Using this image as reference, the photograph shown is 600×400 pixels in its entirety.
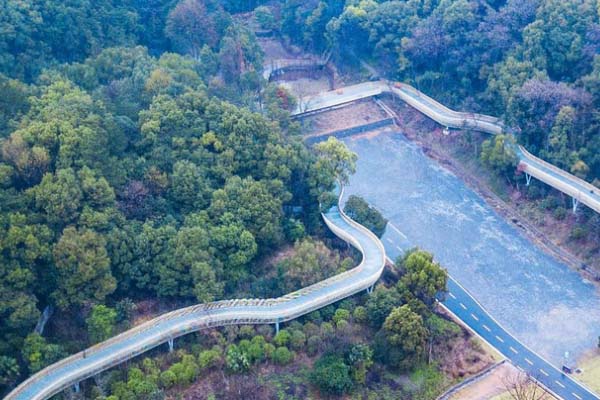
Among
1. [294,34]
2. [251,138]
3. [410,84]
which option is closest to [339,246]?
[251,138]

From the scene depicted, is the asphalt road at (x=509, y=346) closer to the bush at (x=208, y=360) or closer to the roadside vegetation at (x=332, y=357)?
the roadside vegetation at (x=332, y=357)

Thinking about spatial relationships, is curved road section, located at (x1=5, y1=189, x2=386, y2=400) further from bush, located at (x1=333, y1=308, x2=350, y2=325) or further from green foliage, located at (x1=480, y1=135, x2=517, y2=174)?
green foliage, located at (x1=480, y1=135, x2=517, y2=174)

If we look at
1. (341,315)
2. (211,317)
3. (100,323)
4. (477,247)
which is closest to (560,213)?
(477,247)

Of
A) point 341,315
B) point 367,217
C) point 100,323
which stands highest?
point 100,323

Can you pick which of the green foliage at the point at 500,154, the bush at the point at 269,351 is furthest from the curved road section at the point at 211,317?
the green foliage at the point at 500,154

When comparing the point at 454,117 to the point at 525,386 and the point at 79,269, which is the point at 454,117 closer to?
the point at 525,386

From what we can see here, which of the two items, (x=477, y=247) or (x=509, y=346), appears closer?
(x=509, y=346)

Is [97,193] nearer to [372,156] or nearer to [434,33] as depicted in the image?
[372,156]

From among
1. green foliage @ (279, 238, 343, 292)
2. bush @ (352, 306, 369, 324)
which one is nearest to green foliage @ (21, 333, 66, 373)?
green foliage @ (279, 238, 343, 292)
